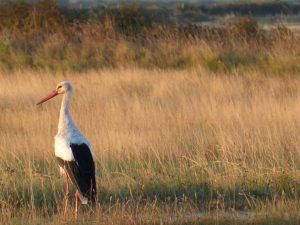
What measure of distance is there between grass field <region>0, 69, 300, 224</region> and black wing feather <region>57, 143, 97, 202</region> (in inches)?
10.9

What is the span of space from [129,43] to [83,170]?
40.1ft

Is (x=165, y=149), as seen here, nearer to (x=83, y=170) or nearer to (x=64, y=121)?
(x=64, y=121)

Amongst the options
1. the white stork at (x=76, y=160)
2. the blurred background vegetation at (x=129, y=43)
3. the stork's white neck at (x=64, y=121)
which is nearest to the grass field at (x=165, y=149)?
the white stork at (x=76, y=160)

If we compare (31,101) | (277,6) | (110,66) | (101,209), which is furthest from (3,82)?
(277,6)


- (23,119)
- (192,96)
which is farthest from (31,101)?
(192,96)

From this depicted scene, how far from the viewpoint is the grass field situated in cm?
768

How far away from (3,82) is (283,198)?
28.0ft

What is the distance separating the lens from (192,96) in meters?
13.7

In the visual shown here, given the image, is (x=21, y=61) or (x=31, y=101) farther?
(x=21, y=61)

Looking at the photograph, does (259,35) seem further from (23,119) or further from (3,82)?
(23,119)

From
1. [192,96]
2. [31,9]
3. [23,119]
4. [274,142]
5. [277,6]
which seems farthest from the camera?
[277,6]

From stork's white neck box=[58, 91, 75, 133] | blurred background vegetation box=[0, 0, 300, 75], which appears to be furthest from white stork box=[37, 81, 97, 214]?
blurred background vegetation box=[0, 0, 300, 75]

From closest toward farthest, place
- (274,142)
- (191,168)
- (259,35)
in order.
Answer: (191,168) < (274,142) < (259,35)

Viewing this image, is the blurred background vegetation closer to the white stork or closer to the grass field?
the grass field
